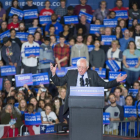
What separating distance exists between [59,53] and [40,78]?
1055 millimetres

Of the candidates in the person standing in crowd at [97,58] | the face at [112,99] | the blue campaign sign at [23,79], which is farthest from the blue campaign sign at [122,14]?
the face at [112,99]

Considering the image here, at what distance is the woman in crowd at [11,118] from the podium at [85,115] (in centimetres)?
305

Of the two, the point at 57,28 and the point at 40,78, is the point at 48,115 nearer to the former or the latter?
the point at 40,78

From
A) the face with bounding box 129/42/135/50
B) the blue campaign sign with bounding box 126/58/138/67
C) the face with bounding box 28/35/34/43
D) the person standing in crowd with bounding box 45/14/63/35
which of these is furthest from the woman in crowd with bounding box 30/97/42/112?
the person standing in crowd with bounding box 45/14/63/35

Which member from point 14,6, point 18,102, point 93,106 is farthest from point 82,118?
point 14,6

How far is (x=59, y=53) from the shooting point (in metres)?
11.7

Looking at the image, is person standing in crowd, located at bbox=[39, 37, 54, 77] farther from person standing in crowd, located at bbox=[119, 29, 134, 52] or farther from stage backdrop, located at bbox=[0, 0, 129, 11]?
stage backdrop, located at bbox=[0, 0, 129, 11]

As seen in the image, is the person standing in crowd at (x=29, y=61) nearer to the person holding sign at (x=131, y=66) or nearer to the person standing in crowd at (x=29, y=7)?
the person standing in crowd at (x=29, y=7)

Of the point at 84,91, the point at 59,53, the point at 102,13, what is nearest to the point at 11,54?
the point at 59,53

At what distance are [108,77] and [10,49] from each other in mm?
2864

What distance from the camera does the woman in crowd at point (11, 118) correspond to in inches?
342

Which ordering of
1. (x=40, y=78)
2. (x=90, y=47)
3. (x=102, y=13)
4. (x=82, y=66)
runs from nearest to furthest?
(x=82, y=66) → (x=40, y=78) → (x=90, y=47) → (x=102, y=13)

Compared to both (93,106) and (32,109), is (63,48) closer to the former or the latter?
(32,109)

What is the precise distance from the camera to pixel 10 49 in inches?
458
